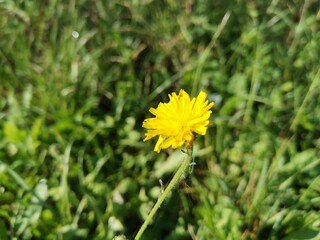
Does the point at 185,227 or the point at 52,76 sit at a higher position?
the point at 52,76

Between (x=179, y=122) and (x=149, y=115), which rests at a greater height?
(x=149, y=115)

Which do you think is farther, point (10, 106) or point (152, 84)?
point (152, 84)

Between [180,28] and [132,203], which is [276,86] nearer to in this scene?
[180,28]

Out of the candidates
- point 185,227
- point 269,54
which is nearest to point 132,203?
point 185,227

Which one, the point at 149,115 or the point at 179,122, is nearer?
the point at 179,122
